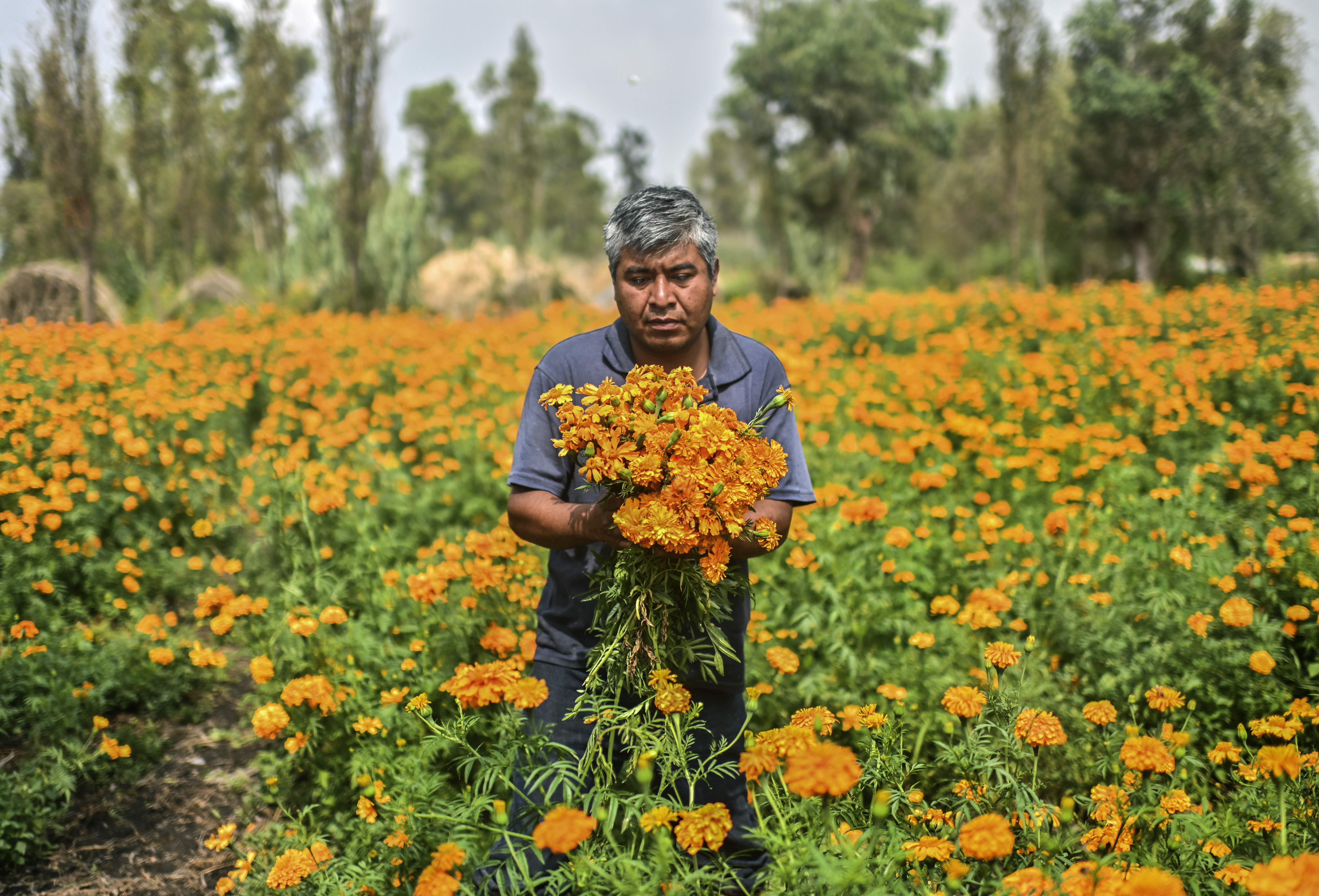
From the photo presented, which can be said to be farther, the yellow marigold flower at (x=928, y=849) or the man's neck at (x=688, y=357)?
the man's neck at (x=688, y=357)

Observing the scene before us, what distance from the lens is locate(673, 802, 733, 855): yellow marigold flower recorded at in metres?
1.29

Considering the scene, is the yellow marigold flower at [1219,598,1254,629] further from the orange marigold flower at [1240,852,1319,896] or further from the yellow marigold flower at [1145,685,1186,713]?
the orange marigold flower at [1240,852,1319,896]

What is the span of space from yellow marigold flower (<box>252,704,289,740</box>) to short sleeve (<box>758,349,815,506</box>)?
1445mm

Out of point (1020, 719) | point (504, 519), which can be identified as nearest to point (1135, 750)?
point (1020, 719)

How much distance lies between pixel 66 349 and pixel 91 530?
254 cm

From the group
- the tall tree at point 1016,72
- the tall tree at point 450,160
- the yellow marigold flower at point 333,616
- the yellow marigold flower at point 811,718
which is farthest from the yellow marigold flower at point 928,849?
the tall tree at point 450,160

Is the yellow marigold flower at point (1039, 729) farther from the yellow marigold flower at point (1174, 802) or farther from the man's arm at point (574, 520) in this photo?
the man's arm at point (574, 520)

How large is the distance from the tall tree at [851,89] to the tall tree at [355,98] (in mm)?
13797

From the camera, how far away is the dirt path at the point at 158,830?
2.30 meters

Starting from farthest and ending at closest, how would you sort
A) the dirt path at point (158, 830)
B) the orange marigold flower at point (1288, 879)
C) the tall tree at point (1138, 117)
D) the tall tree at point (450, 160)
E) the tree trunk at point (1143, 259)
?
the tall tree at point (450, 160) < the tree trunk at point (1143, 259) < the tall tree at point (1138, 117) < the dirt path at point (158, 830) < the orange marigold flower at point (1288, 879)

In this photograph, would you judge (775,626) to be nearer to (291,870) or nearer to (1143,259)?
(291,870)

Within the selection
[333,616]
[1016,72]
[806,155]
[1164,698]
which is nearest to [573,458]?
[333,616]

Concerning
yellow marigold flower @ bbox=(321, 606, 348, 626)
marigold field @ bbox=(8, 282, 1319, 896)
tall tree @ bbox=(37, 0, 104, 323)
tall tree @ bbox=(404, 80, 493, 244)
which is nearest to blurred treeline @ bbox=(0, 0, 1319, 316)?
tall tree @ bbox=(37, 0, 104, 323)

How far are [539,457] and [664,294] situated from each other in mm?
429
